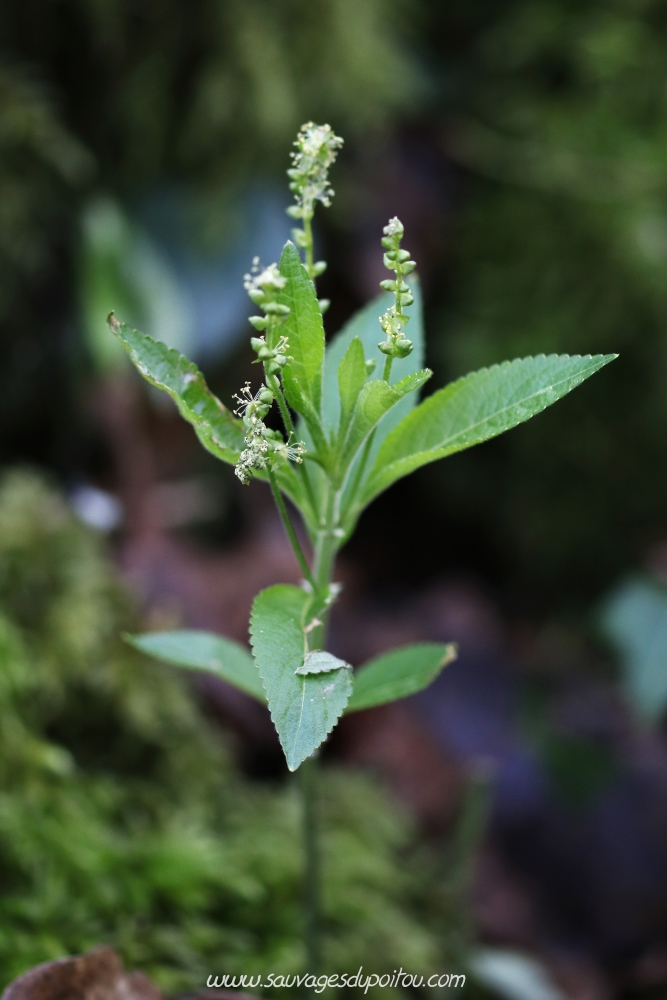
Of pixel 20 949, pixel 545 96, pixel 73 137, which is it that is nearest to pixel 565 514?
pixel 545 96

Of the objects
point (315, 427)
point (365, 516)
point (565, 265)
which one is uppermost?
point (565, 265)

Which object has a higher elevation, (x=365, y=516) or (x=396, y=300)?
(x=365, y=516)

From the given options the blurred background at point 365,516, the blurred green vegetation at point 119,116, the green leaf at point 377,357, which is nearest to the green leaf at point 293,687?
the green leaf at point 377,357

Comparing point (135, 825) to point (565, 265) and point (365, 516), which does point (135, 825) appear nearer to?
point (365, 516)

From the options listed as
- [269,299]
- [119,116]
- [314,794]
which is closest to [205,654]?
[314,794]

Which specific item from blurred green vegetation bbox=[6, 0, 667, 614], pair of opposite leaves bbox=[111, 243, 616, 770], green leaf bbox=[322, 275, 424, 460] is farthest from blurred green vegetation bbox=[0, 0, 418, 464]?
pair of opposite leaves bbox=[111, 243, 616, 770]

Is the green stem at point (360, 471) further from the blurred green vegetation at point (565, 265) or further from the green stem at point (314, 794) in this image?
the blurred green vegetation at point (565, 265)
